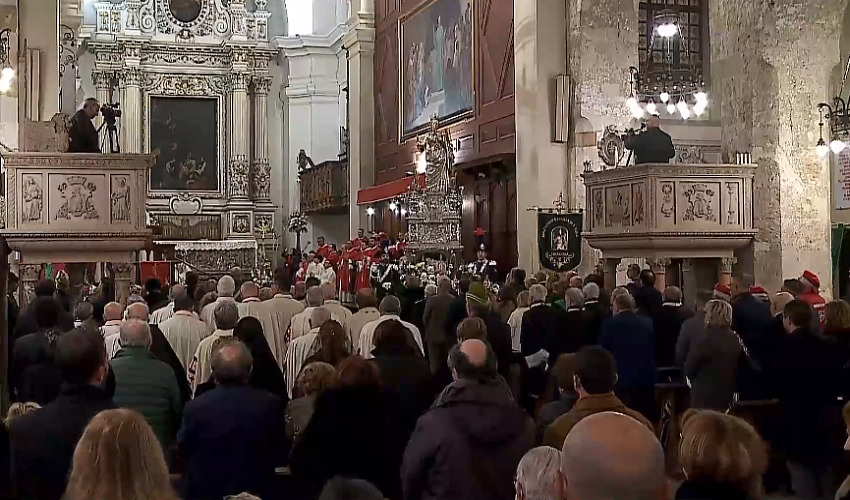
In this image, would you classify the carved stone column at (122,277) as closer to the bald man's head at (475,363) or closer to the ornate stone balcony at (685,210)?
the ornate stone balcony at (685,210)

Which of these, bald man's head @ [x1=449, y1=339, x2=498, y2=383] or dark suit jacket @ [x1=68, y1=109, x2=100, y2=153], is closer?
bald man's head @ [x1=449, y1=339, x2=498, y2=383]

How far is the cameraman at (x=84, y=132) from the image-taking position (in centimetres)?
1191

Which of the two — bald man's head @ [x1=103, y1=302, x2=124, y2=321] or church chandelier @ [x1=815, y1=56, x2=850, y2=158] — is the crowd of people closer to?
bald man's head @ [x1=103, y1=302, x2=124, y2=321]

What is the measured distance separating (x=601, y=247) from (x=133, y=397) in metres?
7.70

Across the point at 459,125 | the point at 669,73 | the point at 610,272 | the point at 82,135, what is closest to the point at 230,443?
the point at 610,272

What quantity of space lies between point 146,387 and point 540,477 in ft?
9.08

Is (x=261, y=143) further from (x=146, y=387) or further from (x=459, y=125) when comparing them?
(x=146, y=387)

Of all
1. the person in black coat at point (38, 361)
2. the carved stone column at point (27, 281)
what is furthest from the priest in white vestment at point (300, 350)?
the carved stone column at point (27, 281)

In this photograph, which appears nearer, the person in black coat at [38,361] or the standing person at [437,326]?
the person in black coat at [38,361]

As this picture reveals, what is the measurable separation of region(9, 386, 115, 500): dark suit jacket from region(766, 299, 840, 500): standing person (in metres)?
4.20

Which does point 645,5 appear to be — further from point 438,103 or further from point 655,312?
point 655,312

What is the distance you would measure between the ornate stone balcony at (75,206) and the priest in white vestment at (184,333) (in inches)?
158

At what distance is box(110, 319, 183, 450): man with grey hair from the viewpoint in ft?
16.9

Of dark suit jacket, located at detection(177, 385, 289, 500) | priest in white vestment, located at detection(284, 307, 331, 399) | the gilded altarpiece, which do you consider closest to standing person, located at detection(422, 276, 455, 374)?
priest in white vestment, located at detection(284, 307, 331, 399)
